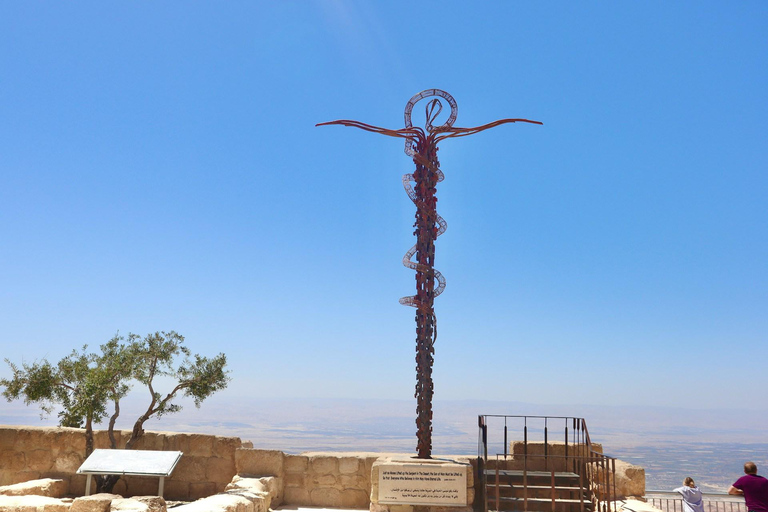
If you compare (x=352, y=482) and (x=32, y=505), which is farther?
(x=352, y=482)

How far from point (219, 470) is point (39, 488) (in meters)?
3.30

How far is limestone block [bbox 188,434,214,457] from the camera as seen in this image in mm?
13016

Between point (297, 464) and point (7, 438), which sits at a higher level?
point (7, 438)

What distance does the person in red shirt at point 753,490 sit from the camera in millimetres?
7414

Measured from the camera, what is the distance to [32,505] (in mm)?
9867

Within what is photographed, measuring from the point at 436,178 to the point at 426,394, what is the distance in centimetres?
446

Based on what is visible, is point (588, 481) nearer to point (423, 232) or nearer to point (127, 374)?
point (423, 232)

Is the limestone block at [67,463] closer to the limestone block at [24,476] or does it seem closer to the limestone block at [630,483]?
the limestone block at [24,476]

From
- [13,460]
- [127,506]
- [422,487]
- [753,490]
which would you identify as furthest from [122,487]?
[753,490]

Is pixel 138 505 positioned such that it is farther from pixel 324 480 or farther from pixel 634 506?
pixel 634 506

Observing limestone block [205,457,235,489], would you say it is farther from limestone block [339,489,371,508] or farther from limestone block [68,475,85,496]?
limestone block [68,475,85,496]

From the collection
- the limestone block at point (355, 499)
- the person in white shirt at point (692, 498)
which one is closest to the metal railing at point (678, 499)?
the person in white shirt at point (692, 498)

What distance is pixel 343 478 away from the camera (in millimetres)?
12586

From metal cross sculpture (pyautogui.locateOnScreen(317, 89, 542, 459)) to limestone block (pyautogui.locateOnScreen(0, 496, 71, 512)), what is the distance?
20.7 feet
